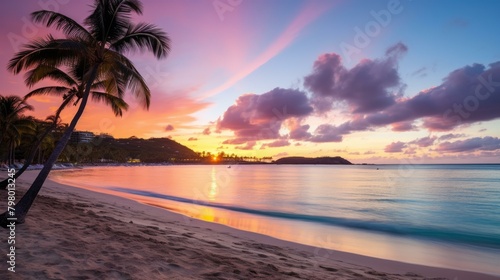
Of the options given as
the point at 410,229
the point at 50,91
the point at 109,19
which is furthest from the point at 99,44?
the point at 410,229

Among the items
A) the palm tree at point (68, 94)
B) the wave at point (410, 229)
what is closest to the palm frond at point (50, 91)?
the palm tree at point (68, 94)

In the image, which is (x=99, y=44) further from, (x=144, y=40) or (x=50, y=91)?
(x=50, y=91)

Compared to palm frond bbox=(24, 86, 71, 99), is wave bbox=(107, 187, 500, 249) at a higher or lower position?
lower

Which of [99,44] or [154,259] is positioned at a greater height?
[99,44]

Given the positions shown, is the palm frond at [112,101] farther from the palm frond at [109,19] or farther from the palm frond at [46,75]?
the palm frond at [109,19]

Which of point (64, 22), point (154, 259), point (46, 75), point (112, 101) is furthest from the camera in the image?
point (112, 101)

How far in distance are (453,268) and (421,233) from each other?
6.99 metres

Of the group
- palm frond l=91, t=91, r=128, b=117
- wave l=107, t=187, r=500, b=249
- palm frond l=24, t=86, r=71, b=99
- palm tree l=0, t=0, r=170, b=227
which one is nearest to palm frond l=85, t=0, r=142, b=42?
palm tree l=0, t=0, r=170, b=227

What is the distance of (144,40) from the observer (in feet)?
37.2

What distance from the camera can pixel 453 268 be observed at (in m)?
8.75

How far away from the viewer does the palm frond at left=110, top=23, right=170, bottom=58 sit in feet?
36.6

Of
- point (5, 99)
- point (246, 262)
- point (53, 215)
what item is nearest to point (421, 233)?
point (246, 262)

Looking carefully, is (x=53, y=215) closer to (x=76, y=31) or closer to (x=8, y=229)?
(x=8, y=229)

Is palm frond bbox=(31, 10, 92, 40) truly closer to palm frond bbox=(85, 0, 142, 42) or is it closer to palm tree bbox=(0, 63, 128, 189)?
palm frond bbox=(85, 0, 142, 42)
